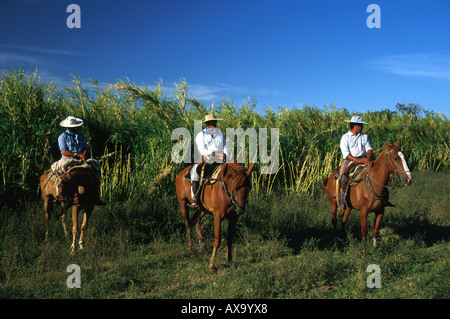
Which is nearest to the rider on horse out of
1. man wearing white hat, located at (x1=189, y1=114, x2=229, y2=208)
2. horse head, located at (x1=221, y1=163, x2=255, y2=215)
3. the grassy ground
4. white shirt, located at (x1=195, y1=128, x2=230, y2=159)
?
the grassy ground

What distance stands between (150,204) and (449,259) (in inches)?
262

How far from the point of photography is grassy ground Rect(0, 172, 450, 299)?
17.9 ft

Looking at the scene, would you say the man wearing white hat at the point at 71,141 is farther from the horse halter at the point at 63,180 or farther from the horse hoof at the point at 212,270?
the horse hoof at the point at 212,270

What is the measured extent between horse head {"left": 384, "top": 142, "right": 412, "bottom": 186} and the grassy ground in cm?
136

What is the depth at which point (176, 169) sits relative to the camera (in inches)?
408

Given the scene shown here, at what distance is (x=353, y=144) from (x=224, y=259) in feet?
12.9

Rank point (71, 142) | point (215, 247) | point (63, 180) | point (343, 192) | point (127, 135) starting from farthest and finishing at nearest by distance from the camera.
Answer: point (127, 135), point (343, 192), point (71, 142), point (63, 180), point (215, 247)

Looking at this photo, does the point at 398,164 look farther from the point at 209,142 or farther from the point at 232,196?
the point at 209,142

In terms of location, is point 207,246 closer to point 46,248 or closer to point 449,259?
point 46,248

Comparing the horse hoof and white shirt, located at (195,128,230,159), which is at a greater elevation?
white shirt, located at (195,128,230,159)

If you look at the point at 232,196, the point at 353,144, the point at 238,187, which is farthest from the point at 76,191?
the point at 353,144

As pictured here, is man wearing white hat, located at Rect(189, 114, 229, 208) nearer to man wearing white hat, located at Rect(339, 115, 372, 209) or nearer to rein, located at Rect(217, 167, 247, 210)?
rein, located at Rect(217, 167, 247, 210)

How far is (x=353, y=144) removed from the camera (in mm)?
8234
